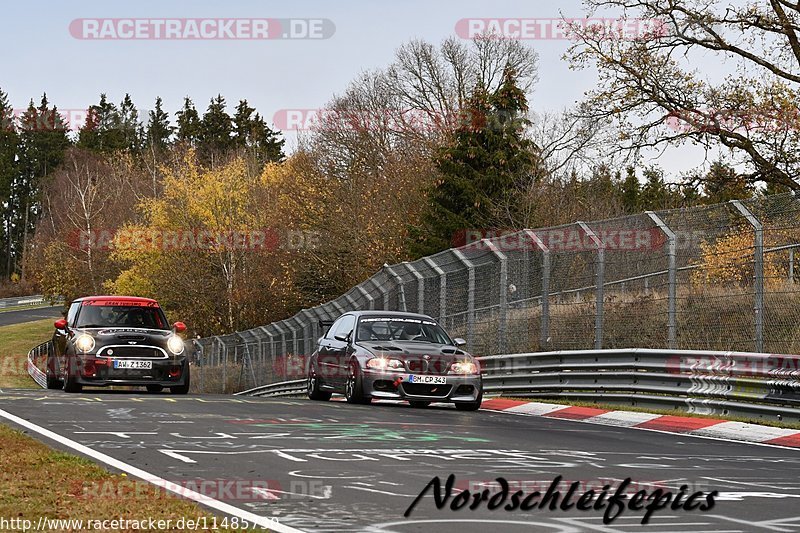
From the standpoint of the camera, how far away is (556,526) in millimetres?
6949

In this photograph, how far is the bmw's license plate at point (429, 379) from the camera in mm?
17594

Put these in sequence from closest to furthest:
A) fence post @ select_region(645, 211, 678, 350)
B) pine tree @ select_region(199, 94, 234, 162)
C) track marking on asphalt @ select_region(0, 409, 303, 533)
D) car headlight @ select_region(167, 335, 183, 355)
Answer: track marking on asphalt @ select_region(0, 409, 303, 533)
fence post @ select_region(645, 211, 678, 350)
car headlight @ select_region(167, 335, 183, 355)
pine tree @ select_region(199, 94, 234, 162)

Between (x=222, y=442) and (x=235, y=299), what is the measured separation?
46.2 meters

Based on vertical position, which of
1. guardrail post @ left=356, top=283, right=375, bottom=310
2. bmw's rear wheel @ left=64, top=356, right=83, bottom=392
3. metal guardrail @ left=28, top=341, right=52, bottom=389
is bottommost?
metal guardrail @ left=28, top=341, right=52, bottom=389

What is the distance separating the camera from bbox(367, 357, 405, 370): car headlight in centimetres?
1777

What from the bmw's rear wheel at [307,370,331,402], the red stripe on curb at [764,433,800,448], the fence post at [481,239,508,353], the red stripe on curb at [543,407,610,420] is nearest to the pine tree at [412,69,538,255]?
the fence post at [481,239,508,353]

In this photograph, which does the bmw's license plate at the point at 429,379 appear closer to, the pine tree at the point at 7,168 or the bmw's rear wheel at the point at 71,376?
the bmw's rear wheel at the point at 71,376

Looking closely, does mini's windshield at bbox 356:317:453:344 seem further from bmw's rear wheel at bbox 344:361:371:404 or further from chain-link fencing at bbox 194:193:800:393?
chain-link fencing at bbox 194:193:800:393

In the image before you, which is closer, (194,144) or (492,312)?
(492,312)

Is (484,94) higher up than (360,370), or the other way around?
(484,94)

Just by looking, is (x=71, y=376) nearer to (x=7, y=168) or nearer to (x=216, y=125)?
(x=216, y=125)

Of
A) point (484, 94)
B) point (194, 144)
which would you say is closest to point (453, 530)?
point (484, 94)

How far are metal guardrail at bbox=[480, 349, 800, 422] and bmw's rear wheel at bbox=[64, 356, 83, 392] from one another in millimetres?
6838

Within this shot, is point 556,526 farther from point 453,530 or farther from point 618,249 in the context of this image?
point 618,249
